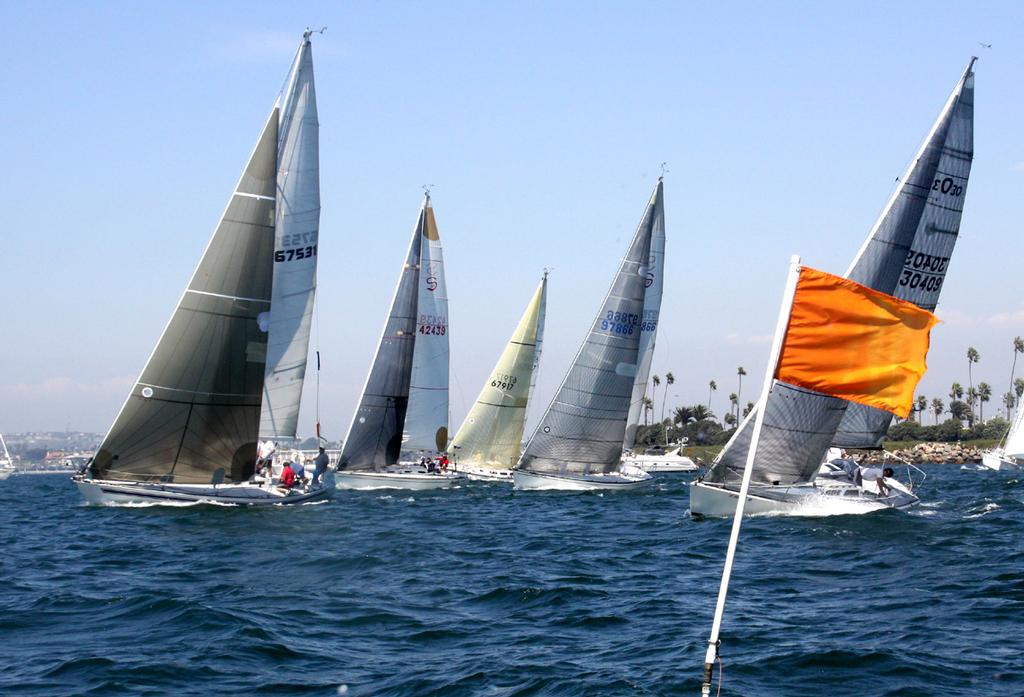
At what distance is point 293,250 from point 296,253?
0.14 m

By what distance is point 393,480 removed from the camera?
4747 cm

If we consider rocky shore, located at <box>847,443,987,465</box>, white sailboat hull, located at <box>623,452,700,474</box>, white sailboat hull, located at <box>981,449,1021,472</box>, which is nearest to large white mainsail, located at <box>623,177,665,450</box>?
white sailboat hull, located at <box>623,452,700,474</box>

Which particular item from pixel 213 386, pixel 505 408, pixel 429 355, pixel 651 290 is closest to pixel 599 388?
pixel 651 290

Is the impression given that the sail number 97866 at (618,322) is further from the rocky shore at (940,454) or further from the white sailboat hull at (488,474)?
the rocky shore at (940,454)

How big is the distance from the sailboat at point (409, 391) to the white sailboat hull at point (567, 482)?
359 centimetres

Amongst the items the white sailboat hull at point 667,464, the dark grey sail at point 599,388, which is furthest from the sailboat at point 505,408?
the white sailboat hull at point 667,464

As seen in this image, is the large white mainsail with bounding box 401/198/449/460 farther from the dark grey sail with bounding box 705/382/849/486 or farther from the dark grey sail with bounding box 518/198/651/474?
the dark grey sail with bounding box 705/382/849/486

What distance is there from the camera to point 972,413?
162m

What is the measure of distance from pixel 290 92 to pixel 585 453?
1969cm

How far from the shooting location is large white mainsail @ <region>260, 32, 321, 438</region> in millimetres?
35594

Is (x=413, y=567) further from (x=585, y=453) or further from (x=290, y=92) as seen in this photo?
(x=585, y=453)

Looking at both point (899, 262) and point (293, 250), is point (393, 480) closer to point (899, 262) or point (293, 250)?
point (293, 250)

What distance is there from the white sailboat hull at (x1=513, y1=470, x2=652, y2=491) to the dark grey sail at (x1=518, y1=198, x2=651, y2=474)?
0.38 m

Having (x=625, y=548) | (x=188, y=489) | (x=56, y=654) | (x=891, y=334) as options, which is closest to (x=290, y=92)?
(x=188, y=489)
